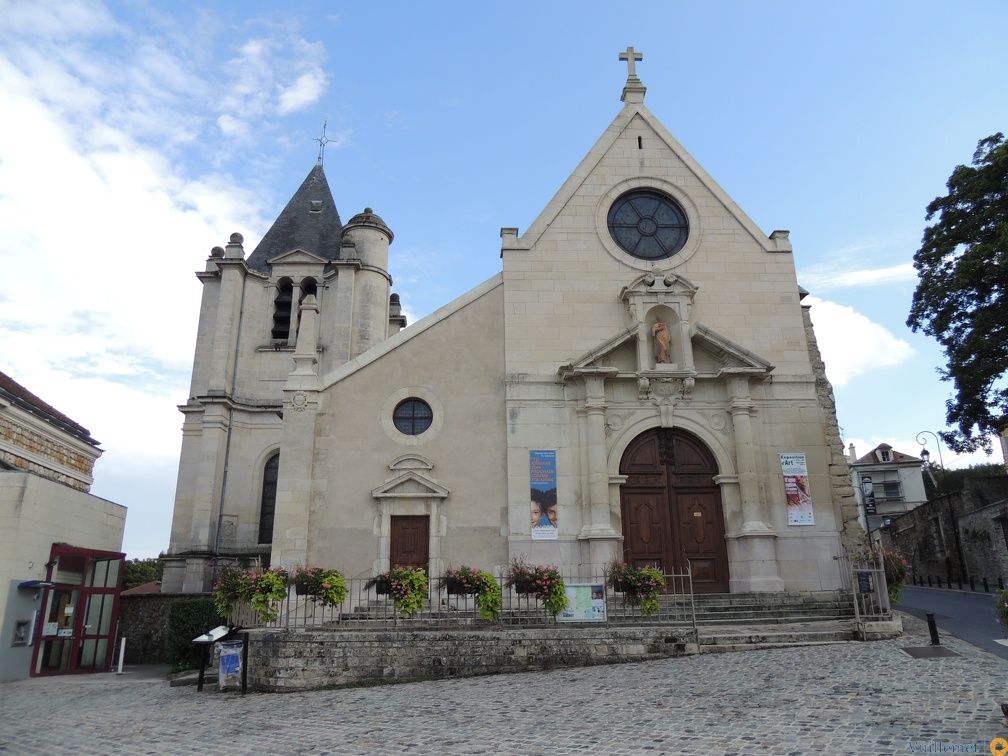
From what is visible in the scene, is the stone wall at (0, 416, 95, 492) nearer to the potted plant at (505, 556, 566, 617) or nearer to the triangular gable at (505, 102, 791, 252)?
the potted plant at (505, 556, 566, 617)

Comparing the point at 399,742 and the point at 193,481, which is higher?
the point at 193,481

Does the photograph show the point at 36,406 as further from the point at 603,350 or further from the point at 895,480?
the point at 895,480

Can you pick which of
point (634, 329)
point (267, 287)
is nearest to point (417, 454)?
point (634, 329)

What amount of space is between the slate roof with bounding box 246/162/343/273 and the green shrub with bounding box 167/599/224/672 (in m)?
12.3

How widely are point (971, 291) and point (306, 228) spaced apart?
22.3 meters

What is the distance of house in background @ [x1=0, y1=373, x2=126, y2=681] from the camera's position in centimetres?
1503

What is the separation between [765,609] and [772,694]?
632 centimetres

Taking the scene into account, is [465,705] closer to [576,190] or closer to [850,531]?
[850,531]

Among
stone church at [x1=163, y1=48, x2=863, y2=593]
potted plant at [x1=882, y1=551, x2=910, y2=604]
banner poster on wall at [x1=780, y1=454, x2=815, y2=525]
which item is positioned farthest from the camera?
banner poster on wall at [x1=780, y1=454, x2=815, y2=525]

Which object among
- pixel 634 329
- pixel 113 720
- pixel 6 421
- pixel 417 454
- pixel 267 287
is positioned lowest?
pixel 113 720

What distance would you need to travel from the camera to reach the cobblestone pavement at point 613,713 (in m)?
6.62

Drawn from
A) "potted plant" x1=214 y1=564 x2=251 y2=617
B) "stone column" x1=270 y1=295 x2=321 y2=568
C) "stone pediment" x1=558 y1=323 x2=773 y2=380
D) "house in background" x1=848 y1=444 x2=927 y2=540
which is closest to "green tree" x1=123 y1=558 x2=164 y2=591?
"stone column" x1=270 y1=295 x2=321 y2=568

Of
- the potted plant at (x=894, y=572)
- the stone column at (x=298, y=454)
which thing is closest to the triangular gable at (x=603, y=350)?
the stone column at (x=298, y=454)

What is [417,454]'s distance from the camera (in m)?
16.1
